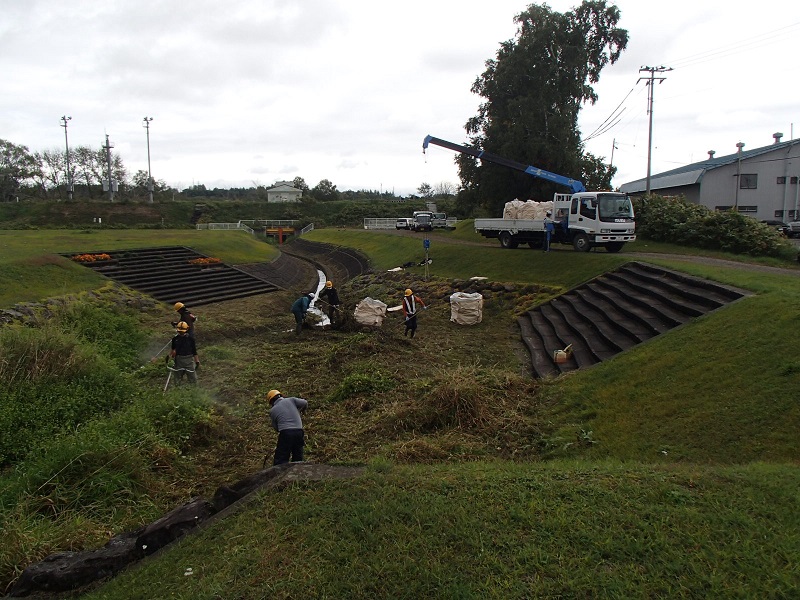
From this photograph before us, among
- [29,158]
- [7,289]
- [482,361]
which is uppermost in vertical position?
[29,158]

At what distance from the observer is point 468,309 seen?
16.4 m

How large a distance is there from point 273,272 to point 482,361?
19717 mm

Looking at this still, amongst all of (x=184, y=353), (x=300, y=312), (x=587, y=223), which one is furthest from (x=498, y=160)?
(x=184, y=353)

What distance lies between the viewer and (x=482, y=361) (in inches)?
501

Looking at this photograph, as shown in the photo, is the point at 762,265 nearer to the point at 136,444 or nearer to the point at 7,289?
the point at 136,444

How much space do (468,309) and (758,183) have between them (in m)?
36.7

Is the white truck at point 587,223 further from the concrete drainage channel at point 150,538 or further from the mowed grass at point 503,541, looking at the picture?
the concrete drainage channel at point 150,538

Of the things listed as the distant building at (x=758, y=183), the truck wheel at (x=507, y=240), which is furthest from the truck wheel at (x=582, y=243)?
the distant building at (x=758, y=183)

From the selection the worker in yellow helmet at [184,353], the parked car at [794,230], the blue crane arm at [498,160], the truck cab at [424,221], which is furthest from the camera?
the truck cab at [424,221]

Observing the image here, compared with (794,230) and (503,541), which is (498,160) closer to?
(794,230)

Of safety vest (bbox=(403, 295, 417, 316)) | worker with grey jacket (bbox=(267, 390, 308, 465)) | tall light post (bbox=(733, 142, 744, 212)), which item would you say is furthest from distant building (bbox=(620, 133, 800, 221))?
worker with grey jacket (bbox=(267, 390, 308, 465))

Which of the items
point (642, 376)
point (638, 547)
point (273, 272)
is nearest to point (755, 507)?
point (638, 547)

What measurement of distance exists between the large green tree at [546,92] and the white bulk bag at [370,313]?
20106 mm

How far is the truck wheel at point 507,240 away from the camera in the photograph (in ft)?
82.1
